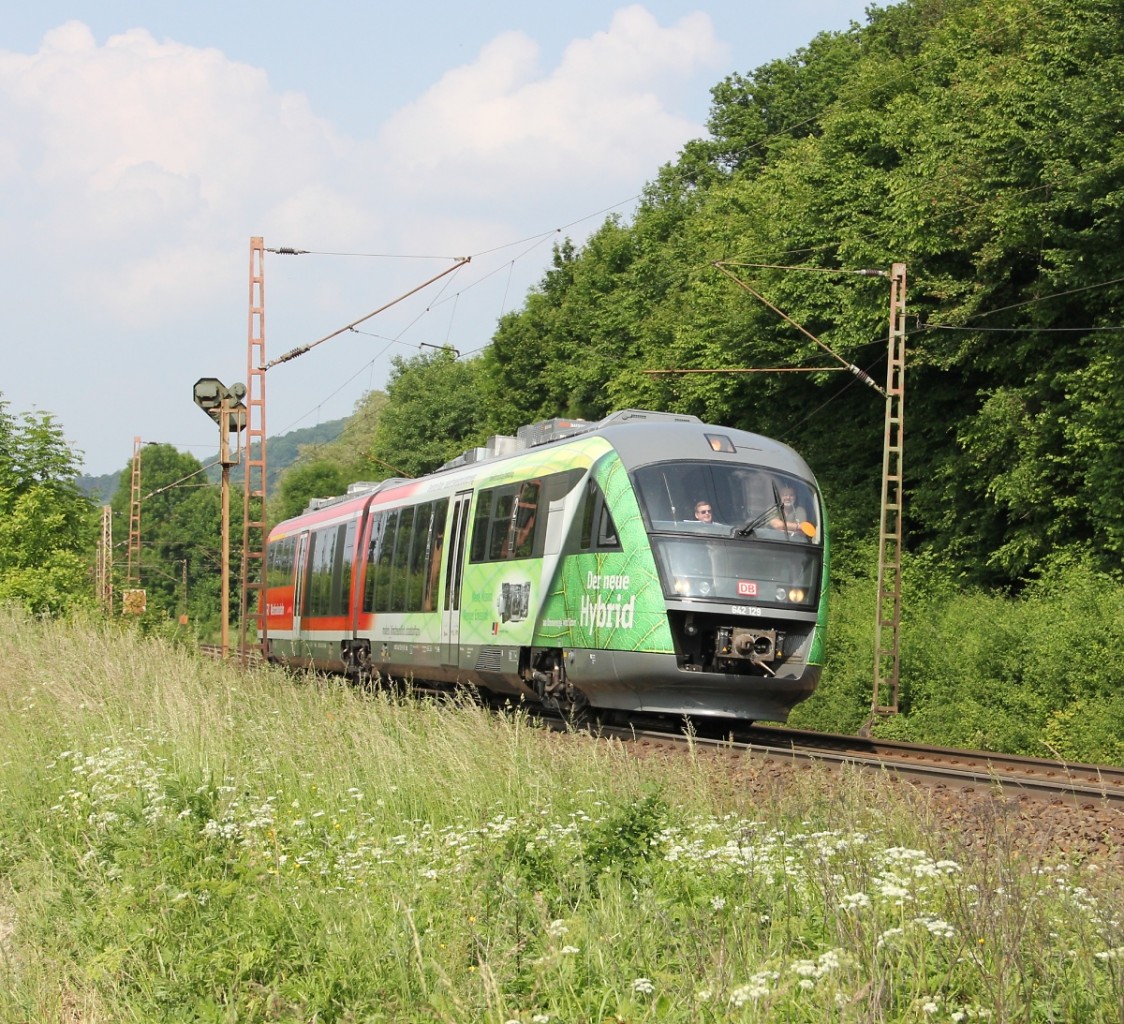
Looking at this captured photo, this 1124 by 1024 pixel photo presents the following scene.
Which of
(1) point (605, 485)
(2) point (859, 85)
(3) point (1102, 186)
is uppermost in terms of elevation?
(2) point (859, 85)

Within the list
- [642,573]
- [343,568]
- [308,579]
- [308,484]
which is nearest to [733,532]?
[642,573]

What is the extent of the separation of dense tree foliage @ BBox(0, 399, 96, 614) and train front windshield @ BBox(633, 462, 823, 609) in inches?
850

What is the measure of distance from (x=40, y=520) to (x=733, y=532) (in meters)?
24.8

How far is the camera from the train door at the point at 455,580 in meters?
19.3

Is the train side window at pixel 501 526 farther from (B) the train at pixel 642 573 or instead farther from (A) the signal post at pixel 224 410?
(A) the signal post at pixel 224 410

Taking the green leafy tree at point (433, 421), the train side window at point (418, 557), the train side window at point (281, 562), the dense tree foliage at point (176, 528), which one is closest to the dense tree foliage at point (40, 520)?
the train side window at point (281, 562)

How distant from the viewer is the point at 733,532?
1500 cm

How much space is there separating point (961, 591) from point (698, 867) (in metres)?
24.3

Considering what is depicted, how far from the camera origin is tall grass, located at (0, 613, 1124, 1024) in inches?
192

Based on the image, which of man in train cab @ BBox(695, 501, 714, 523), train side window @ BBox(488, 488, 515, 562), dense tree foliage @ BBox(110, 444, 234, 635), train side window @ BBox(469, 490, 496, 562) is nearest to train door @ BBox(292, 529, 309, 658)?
train side window @ BBox(469, 490, 496, 562)

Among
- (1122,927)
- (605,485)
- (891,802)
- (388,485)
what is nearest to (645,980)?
(1122,927)

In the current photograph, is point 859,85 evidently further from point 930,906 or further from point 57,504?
point 930,906

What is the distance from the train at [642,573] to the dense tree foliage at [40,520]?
17814 mm

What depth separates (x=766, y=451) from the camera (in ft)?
52.7
